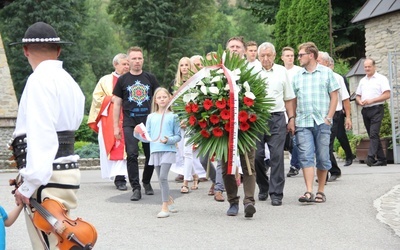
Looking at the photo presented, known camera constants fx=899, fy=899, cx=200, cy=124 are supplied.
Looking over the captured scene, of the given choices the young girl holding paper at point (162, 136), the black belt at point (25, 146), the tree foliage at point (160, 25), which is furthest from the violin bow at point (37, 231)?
the tree foliage at point (160, 25)

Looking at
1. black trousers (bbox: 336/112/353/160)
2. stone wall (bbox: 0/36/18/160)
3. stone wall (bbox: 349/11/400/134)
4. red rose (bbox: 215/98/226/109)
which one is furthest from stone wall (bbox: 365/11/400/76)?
red rose (bbox: 215/98/226/109)

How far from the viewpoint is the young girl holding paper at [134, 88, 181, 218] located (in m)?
10.8

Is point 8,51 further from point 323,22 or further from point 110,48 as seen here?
point 110,48

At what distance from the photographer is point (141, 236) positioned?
9.00m

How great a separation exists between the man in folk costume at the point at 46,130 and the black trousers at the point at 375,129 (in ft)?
39.7

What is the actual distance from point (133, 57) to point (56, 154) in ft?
22.7

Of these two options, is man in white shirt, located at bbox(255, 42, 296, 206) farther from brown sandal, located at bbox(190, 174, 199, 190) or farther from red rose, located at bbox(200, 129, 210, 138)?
brown sandal, located at bbox(190, 174, 199, 190)

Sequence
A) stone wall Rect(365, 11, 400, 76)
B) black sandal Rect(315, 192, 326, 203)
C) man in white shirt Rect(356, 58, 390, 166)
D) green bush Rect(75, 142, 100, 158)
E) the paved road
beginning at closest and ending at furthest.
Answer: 1. the paved road
2. black sandal Rect(315, 192, 326, 203)
3. man in white shirt Rect(356, 58, 390, 166)
4. green bush Rect(75, 142, 100, 158)
5. stone wall Rect(365, 11, 400, 76)

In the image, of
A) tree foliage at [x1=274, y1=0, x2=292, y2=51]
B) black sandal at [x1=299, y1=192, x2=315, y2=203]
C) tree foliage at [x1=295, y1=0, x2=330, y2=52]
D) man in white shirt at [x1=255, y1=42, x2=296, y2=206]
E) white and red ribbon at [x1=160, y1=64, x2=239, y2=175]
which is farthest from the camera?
tree foliage at [x1=274, y1=0, x2=292, y2=51]

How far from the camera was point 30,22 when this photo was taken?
4588 centimetres

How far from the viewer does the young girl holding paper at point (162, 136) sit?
10.8 metres

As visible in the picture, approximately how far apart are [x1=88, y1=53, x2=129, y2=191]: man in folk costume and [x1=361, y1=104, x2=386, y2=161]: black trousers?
217 inches

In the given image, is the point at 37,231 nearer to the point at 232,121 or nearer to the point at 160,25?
the point at 232,121

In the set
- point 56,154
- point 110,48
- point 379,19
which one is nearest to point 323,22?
point 379,19
